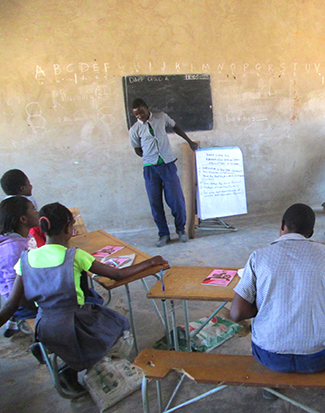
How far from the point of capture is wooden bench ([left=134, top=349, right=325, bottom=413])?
4.06ft

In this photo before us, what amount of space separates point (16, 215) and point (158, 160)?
2245 mm

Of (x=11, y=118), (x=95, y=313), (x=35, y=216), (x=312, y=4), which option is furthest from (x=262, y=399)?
(x=312, y=4)

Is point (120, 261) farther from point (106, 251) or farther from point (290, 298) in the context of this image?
point (290, 298)

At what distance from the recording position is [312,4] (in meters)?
5.07

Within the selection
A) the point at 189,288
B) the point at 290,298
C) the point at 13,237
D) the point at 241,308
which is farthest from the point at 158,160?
the point at 290,298

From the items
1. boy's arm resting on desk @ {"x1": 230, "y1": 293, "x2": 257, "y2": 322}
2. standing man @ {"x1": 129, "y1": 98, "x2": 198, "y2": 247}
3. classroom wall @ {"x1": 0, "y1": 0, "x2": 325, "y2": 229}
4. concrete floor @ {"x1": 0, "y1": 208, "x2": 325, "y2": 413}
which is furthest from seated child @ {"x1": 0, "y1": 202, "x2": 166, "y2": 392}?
classroom wall @ {"x1": 0, "y1": 0, "x2": 325, "y2": 229}

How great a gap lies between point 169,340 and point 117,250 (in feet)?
2.29

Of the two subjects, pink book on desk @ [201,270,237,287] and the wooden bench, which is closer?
the wooden bench

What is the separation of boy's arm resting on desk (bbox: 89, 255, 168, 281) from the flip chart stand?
305cm

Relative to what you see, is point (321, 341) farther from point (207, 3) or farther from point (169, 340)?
point (207, 3)

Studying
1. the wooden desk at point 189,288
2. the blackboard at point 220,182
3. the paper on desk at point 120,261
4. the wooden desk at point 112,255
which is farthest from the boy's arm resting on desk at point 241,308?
the blackboard at point 220,182

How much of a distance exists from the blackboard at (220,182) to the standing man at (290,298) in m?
3.47

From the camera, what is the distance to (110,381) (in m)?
1.76

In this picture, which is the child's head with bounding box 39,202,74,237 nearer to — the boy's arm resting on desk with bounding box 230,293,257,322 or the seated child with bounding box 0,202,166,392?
the seated child with bounding box 0,202,166,392
